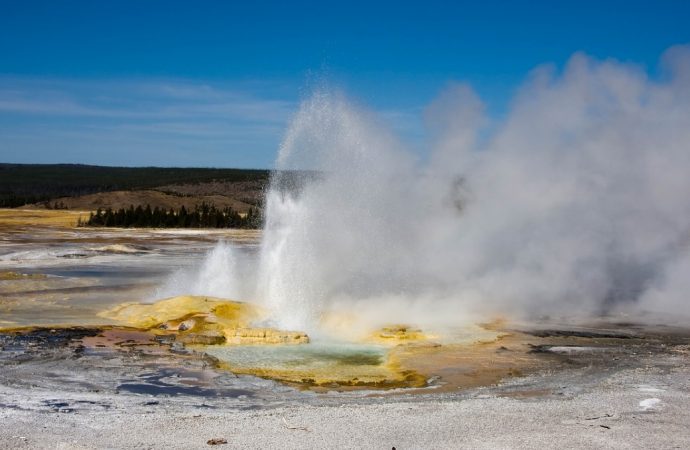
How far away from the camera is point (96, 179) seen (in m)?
124

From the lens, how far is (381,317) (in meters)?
15.1

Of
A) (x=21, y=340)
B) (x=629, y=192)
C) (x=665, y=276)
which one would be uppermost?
(x=629, y=192)

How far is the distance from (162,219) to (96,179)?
75.0 m

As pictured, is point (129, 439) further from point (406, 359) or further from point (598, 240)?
point (598, 240)

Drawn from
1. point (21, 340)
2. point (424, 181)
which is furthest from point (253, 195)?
point (21, 340)

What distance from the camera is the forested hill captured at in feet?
331

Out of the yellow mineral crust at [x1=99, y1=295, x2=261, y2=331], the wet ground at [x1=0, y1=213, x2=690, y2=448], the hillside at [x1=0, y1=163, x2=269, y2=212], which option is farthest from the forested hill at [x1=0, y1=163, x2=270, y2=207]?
the wet ground at [x1=0, y1=213, x2=690, y2=448]

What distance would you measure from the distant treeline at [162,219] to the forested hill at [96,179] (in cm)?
3569

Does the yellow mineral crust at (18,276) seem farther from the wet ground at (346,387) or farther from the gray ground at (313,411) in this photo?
the gray ground at (313,411)

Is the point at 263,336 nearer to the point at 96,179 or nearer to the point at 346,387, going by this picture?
the point at 346,387

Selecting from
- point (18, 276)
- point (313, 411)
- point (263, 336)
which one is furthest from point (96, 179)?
point (313, 411)

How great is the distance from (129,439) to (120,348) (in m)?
4.72

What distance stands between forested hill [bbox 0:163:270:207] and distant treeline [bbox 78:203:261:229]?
3569cm

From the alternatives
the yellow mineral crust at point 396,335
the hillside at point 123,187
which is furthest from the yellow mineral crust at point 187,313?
the hillside at point 123,187
